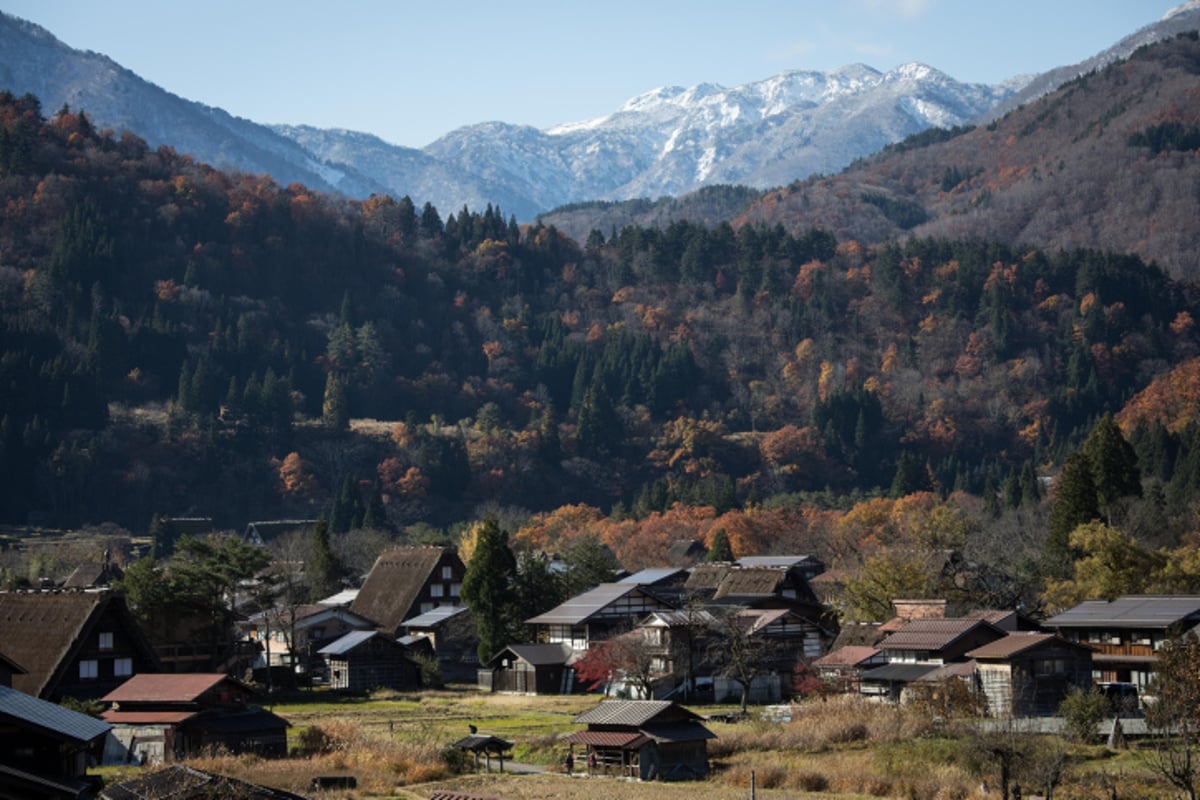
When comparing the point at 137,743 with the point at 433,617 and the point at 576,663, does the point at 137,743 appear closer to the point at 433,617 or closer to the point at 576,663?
the point at 576,663

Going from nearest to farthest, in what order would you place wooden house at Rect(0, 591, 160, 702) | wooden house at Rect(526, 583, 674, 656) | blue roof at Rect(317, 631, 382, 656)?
1. wooden house at Rect(0, 591, 160, 702)
2. wooden house at Rect(526, 583, 674, 656)
3. blue roof at Rect(317, 631, 382, 656)

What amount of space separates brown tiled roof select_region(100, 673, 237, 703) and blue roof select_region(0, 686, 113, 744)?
42.4 ft

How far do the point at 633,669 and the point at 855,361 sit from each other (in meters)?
99.3

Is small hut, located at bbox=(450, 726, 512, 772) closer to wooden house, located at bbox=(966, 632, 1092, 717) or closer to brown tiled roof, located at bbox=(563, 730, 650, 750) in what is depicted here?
brown tiled roof, located at bbox=(563, 730, 650, 750)

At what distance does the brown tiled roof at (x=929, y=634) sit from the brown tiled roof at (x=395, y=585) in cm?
2576

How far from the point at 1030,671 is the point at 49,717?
96.7ft

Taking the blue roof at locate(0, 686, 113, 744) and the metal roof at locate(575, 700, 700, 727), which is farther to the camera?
the metal roof at locate(575, 700, 700, 727)

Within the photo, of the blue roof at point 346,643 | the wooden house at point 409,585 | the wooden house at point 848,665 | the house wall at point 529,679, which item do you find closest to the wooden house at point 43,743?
the wooden house at point 848,665

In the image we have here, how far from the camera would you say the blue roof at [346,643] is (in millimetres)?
56062

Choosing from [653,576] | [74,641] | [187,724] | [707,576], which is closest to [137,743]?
[187,724]

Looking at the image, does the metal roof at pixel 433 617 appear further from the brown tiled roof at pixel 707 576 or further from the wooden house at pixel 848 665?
the wooden house at pixel 848 665

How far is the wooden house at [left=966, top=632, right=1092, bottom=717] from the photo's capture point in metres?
42.7

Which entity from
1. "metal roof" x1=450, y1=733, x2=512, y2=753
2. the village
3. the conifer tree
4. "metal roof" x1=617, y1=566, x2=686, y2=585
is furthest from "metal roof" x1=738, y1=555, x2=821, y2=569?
"metal roof" x1=450, y1=733, x2=512, y2=753

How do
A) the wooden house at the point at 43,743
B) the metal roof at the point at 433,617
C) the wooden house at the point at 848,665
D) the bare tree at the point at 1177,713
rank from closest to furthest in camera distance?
the wooden house at the point at 43,743, the bare tree at the point at 1177,713, the wooden house at the point at 848,665, the metal roof at the point at 433,617
